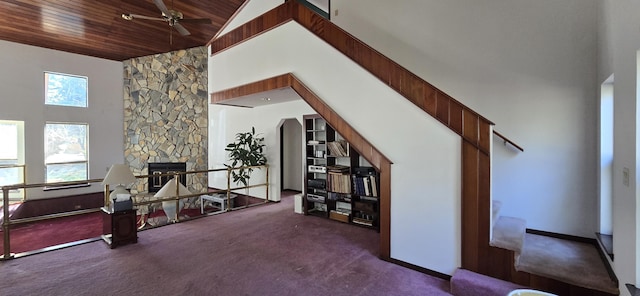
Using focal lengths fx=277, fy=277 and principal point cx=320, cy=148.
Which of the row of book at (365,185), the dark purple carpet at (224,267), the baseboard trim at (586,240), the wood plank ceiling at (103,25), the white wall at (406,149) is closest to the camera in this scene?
the baseboard trim at (586,240)

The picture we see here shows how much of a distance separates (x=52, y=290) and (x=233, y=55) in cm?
423

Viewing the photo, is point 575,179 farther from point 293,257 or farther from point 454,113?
point 293,257

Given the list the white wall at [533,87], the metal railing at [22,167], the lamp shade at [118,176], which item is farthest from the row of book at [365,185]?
the metal railing at [22,167]

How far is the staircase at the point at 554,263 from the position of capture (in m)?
2.22

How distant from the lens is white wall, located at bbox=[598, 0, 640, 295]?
5.95 feet

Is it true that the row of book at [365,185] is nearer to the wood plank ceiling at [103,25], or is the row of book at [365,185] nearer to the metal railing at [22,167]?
the wood plank ceiling at [103,25]

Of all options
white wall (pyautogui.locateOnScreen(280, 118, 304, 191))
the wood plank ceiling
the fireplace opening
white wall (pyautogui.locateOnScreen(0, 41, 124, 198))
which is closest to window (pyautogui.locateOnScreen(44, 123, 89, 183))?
white wall (pyautogui.locateOnScreen(0, 41, 124, 198))

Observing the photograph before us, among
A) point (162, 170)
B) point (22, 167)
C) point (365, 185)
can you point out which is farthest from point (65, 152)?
point (365, 185)

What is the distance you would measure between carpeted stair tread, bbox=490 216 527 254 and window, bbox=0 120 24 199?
9.20 meters

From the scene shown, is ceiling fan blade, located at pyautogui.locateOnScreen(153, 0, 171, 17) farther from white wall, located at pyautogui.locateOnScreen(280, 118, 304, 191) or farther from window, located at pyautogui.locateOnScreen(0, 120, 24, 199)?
window, located at pyautogui.locateOnScreen(0, 120, 24, 199)

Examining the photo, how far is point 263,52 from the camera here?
15.1 ft

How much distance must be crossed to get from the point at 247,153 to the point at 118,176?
2.43 meters

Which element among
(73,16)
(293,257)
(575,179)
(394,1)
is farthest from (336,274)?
(73,16)

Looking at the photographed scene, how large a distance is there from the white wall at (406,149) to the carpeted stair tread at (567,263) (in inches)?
26.6
